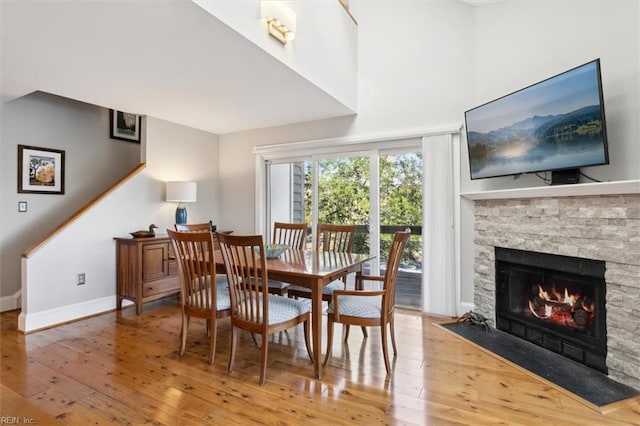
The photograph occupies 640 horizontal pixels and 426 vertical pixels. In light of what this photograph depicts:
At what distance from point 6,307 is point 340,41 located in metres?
4.87

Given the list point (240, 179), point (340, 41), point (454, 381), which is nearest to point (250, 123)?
point (240, 179)

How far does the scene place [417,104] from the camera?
3791 mm

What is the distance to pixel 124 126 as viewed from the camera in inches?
192

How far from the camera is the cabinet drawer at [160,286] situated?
3.77 m

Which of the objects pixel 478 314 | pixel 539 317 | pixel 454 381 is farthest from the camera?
pixel 478 314

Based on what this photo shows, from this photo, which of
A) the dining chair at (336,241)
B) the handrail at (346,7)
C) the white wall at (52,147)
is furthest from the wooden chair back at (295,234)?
the white wall at (52,147)

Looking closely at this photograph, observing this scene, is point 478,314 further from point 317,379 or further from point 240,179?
point 240,179

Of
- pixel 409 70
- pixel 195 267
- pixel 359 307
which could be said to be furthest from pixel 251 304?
pixel 409 70

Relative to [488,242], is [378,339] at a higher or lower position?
lower

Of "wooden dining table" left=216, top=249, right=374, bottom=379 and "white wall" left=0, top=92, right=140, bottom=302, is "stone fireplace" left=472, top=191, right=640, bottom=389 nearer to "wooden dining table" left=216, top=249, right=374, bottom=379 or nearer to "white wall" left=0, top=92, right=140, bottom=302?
"wooden dining table" left=216, top=249, right=374, bottom=379

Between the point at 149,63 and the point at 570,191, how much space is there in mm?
3419

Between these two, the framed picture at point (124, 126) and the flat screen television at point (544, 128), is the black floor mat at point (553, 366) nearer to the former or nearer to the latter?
the flat screen television at point (544, 128)

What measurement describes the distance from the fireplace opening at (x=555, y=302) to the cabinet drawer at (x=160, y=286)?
365 cm

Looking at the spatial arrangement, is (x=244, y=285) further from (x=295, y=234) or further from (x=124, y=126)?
(x=124, y=126)
